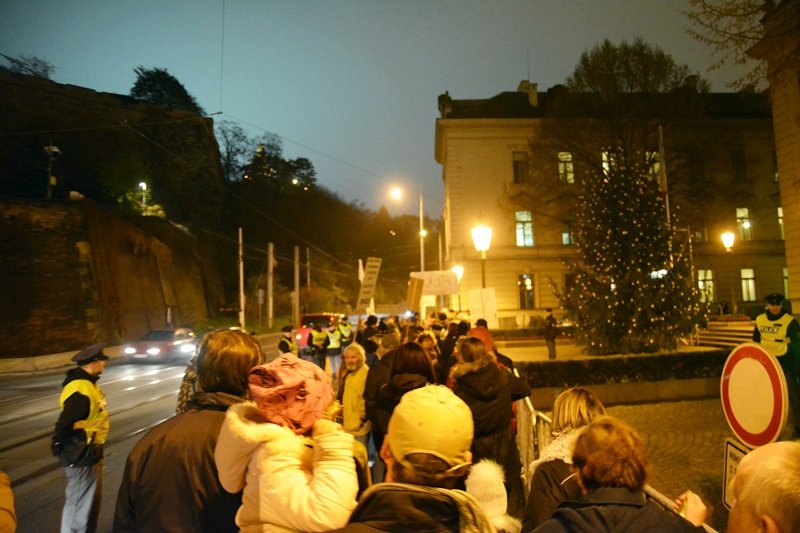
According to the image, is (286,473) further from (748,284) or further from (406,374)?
(748,284)

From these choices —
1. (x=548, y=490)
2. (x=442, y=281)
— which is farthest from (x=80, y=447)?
(x=442, y=281)

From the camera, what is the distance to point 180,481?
2.51 m

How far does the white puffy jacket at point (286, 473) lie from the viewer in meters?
1.82

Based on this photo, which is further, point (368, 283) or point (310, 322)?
point (310, 322)

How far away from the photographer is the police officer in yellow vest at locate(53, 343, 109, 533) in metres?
4.55

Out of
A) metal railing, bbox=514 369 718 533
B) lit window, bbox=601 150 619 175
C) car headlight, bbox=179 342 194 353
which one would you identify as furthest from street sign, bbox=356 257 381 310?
car headlight, bbox=179 342 194 353

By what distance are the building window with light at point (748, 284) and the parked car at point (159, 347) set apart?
38.3 meters

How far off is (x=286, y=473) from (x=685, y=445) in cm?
810

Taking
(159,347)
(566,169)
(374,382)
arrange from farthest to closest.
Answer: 1. (566,169)
2. (159,347)
3. (374,382)

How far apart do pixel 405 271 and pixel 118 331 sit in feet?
189

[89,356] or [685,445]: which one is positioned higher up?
[89,356]

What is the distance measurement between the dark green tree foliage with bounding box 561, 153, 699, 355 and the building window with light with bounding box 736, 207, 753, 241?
102 feet

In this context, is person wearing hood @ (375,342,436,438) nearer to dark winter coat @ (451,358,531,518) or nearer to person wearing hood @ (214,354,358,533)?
dark winter coat @ (451,358,531,518)

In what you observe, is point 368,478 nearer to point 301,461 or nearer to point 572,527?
point 301,461
